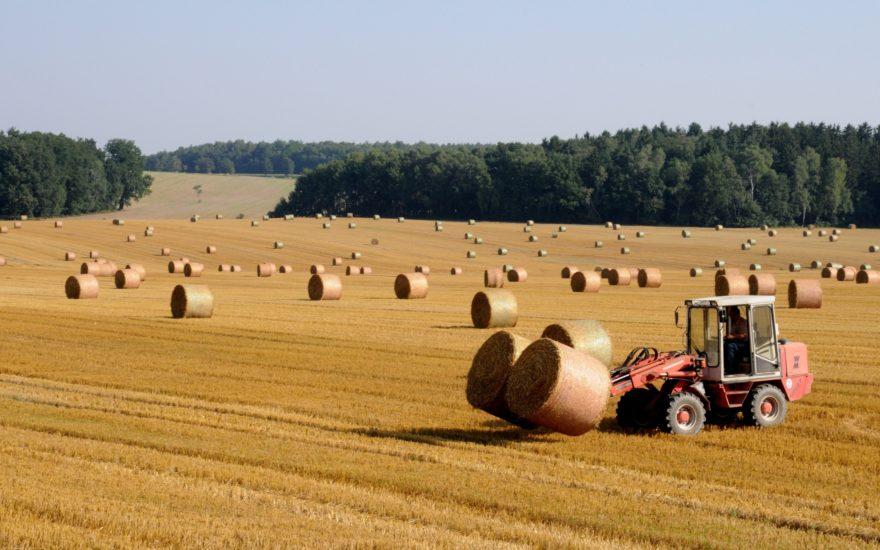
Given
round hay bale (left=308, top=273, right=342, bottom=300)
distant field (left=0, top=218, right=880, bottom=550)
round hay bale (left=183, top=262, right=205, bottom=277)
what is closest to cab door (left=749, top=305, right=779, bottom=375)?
distant field (left=0, top=218, right=880, bottom=550)

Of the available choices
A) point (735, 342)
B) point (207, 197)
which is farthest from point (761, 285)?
point (207, 197)

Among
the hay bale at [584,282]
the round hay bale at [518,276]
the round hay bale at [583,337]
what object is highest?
the round hay bale at [583,337]

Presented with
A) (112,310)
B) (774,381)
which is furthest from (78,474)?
(112,310)

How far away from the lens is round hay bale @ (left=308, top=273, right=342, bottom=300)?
1903 inches

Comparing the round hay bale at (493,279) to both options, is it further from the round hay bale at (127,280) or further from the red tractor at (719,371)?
the red tractor at (719,371)

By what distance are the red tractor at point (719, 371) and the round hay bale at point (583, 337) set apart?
3.74m

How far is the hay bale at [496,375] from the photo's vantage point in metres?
16.7

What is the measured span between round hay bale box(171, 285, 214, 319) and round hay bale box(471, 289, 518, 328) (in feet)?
28.7

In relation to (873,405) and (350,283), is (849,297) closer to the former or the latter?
(350,283)

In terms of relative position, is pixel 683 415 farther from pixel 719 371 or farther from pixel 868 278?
pixel 868 278

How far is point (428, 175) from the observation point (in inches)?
5438

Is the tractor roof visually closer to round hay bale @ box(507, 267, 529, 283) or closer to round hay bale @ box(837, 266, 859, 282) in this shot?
round hay bale @ box(507, 267, 529, 283)

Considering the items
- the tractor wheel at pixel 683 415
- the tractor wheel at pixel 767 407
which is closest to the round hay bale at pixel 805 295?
the tractor wheel at pixel 767 407

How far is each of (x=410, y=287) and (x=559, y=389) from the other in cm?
3378
